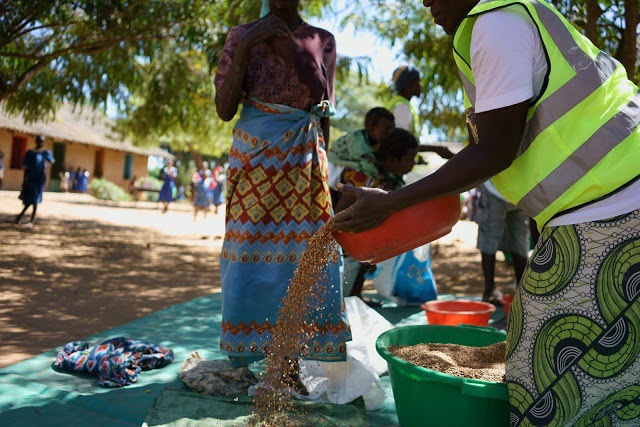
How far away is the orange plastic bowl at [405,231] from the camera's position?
1.62 meters

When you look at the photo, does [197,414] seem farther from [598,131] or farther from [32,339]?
[598,131]

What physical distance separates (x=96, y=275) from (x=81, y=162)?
24.0 m

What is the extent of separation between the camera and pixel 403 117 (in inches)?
181

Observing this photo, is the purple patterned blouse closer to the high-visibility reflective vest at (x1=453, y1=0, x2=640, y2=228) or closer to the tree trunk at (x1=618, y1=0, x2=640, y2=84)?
the high-visibility reflective vest at (x1=453, y1=0, x2=640, y2=228)

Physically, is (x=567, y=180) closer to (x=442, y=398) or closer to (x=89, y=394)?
(x=442, y=398)

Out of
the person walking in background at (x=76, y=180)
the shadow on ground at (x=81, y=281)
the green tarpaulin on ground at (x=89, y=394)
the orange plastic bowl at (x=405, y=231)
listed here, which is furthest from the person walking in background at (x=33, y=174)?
the person walking in background at (x=76, y=180)

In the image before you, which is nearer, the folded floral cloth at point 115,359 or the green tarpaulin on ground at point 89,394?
the green tarpaulin on ground at point 89,394

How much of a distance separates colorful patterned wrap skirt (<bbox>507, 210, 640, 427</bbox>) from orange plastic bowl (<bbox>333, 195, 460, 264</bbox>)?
0.33 meters

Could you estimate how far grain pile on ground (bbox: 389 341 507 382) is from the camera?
6.14 ft

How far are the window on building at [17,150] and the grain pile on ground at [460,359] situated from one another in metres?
25.1

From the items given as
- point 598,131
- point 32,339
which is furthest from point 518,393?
point 32,339

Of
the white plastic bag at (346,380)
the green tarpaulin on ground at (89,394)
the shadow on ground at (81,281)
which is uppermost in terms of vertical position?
the white plastic bag at (346,380)

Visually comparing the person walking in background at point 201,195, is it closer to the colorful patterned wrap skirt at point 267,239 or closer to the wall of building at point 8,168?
the wall of building at point 8,168

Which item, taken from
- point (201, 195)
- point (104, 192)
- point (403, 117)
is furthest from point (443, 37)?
point (104, 192)
